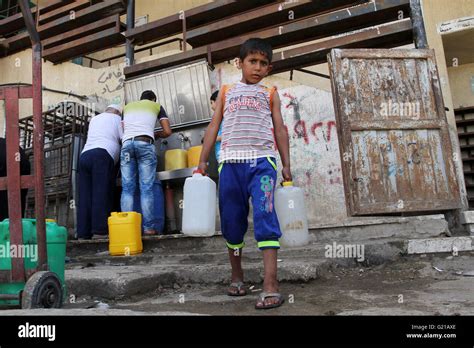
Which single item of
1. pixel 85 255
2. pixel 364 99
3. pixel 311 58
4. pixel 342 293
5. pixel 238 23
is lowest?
pixel 342 293

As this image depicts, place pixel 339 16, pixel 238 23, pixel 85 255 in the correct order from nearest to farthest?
pixel 85 255 < pixel 339 16 < pixel 238 23

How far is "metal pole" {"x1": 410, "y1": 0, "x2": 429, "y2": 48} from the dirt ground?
259 centimetres

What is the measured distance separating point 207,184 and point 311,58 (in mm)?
3694

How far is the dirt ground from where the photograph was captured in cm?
218

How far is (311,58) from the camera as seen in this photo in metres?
5.68

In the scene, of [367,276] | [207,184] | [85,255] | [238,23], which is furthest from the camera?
[238,23]

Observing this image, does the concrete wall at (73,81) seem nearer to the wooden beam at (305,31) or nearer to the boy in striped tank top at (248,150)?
the wooden beam at (305,31)

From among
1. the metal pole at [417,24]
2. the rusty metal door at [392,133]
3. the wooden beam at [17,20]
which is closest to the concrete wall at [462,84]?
the metal pole at [417,24]

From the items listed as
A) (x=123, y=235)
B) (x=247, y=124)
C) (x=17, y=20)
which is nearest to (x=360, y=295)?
(x=247, y=124)

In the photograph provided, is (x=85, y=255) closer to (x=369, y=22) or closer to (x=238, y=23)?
(x=238, y=23)

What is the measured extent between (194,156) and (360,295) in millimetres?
3320

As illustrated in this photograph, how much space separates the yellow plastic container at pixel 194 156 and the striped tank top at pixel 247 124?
277 cm

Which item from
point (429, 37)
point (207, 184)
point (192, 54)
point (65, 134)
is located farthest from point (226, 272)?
point (429, 37)

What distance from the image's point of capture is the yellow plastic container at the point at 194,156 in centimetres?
542
